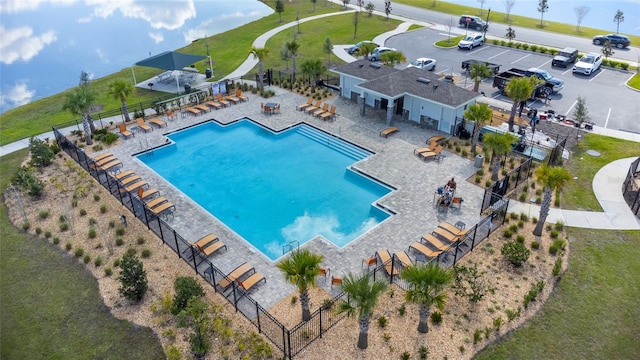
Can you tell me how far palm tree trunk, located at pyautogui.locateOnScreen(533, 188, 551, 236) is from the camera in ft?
63.2

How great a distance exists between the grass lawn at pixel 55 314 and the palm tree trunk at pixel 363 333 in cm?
701

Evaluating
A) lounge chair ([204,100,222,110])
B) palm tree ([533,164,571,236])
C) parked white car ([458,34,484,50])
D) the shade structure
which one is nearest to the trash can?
palm tree ([533,164,571,236])

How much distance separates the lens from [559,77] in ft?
132

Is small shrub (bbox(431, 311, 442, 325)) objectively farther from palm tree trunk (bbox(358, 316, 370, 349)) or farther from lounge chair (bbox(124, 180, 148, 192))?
lounge chair (bbox(124, 180, 148, 192))

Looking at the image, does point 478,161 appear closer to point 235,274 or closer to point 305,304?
point 305,304

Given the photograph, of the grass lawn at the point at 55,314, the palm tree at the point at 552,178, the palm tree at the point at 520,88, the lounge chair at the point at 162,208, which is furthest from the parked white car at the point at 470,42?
the grass lawn at the point at 55,314

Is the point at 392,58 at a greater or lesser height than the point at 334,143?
greater

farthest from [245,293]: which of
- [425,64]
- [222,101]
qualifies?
[425,64]

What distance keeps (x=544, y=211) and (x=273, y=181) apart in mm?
14447

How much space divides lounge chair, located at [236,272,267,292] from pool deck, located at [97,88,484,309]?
286mm

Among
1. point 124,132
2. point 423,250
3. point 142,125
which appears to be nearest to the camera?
point 423,250

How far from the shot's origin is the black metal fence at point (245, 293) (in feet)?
50.1

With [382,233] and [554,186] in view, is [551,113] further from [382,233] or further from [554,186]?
[382,233]

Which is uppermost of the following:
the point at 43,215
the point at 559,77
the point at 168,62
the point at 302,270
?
the point at 168,62
